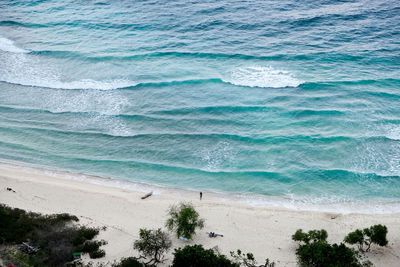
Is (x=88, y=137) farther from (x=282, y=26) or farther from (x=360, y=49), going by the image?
(x=360, y=49)

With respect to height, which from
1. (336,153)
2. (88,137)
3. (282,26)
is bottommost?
(336,153)

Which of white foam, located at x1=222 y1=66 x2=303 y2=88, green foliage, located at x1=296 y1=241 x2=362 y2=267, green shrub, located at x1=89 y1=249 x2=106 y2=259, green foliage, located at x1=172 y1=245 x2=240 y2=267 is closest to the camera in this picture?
green foliage, located at x1=172 y1=245 x2=240 y2=267

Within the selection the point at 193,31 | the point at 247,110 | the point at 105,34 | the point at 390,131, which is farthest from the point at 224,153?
the point at 105,34

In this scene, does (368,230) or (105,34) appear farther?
(105,34)

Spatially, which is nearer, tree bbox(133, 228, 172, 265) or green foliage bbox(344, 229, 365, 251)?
tree bbox(133, 228, 172, 265)

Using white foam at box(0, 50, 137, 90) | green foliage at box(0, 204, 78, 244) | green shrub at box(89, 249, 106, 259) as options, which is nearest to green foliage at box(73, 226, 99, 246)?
green shrub at box(89, 249, 106, 259)

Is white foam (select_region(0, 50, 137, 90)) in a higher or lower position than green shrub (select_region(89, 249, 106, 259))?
higher

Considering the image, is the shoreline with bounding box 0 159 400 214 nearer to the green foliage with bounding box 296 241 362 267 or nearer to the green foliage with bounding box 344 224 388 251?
the green foliage with bounding box 344 224 388 251
